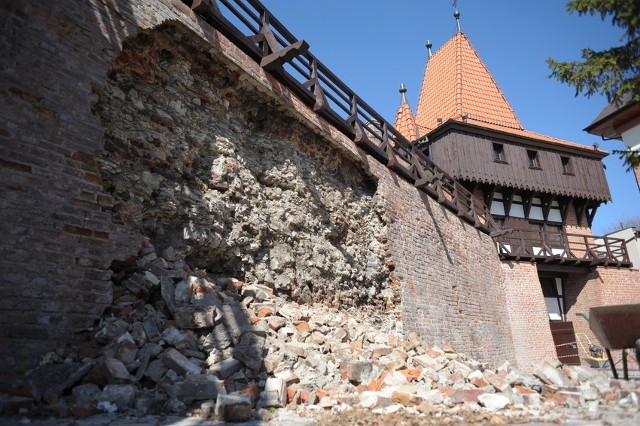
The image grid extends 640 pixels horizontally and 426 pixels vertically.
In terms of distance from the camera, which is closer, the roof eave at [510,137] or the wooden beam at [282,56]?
the wooden beam at [282,56]

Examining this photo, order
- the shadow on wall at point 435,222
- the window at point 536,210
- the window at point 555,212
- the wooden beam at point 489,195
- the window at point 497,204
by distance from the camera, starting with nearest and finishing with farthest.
Result: 1. the shadow on wall at point 435,222
2. the wooden beam at point 489,195
3. the window at point 497,204
4. the window at point 536,210
5. the window at point 555,212

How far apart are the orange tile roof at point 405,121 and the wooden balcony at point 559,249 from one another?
6091mm

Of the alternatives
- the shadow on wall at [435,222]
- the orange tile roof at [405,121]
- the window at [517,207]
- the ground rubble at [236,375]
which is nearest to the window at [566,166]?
the window at [517,207]

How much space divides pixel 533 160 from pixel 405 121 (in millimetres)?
5920

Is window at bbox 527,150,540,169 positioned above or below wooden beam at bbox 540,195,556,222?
above

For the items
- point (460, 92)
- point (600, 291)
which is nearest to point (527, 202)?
point (600, 291)

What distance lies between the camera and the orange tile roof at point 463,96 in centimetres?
1869

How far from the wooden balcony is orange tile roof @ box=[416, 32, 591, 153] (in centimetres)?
440

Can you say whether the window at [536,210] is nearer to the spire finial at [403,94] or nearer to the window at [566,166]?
the window at [566,166]

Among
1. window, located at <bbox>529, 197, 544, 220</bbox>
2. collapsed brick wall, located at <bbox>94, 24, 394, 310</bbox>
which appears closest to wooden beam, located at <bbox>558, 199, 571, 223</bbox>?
window, located at <bbox>529, 197, 544, 220</bbox>

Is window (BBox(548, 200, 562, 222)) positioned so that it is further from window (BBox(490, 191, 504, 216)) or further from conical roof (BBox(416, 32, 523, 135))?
conical roof (BBox(416, 32, 523, 135))

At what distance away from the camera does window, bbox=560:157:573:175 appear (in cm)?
1861

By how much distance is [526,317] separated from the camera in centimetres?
1369

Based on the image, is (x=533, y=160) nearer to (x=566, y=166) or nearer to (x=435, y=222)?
(x=566, y=166)
